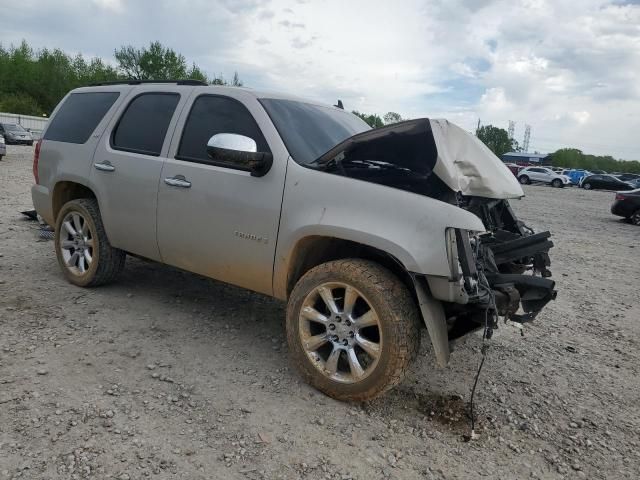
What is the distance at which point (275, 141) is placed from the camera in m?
3.52

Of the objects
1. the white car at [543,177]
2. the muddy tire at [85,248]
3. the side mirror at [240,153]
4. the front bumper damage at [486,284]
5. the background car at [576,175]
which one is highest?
the background car at [576,175]

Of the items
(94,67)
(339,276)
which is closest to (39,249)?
(339,276)

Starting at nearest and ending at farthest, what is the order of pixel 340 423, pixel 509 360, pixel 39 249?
pixel 340 423, pixel 509 360, pixel 39 249

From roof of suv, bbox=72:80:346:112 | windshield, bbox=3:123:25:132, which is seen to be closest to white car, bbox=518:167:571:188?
windshield, bbox=3:123:25:132

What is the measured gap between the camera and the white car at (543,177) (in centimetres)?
4038

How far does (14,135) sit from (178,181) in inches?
1438

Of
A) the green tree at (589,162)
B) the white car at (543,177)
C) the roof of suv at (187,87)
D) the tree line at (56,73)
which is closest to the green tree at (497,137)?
the green tree at (589,162)

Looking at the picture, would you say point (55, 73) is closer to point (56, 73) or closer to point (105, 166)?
point (56, 73)

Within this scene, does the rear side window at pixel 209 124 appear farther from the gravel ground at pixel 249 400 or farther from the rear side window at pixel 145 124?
the gravel ground at pixel 249 400

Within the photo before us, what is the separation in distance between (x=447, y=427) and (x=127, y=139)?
139 inches

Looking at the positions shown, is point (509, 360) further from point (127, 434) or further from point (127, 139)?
point (127, 139)

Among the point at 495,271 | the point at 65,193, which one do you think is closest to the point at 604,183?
the point at 495,271

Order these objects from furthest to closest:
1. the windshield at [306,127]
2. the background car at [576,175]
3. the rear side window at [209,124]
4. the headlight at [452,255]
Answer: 1. the background car at [576,175]
2. the rear side window at [209,124]
3. the windshield at [306,127]
4. the headlight at [452,255]

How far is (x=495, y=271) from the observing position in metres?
3.26
